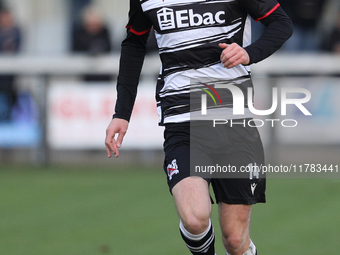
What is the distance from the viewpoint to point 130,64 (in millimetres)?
4484

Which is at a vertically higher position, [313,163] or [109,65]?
[109,65]

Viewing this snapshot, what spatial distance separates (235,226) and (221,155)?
464 mm

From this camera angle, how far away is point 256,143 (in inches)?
165

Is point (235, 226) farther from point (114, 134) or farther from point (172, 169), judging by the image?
point (114, 134)

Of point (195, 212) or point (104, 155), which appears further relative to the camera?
point (104, 155)

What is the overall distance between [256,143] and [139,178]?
5.47 meters

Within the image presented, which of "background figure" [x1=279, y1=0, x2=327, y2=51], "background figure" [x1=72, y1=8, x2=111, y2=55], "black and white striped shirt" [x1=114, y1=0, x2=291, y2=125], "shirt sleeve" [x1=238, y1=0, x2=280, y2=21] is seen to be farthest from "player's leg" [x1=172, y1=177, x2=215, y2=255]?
"background figure" [x1=279, y1=0, x2=327, y2=51]

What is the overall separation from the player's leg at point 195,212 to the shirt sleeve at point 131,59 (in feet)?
2.62

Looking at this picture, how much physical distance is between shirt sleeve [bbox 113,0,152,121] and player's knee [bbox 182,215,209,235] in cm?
99

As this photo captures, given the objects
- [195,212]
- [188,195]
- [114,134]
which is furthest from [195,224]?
[114,134]

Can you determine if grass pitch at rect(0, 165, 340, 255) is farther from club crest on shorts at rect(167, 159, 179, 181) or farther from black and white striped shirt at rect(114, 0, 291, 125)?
black and white striped shirt at rect(114, 0, 291, 125)

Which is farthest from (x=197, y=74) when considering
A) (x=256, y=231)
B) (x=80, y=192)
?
(x=80, y=192)

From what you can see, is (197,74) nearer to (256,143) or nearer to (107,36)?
(256,143)

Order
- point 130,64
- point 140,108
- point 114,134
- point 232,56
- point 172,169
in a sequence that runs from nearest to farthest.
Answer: point 232,56, point 172,169, point 114,134, point 130,64, point 140,108
